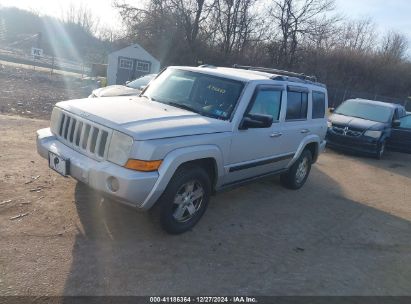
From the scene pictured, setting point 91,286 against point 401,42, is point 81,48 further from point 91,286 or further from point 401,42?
point 91,286

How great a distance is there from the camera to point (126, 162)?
371cm

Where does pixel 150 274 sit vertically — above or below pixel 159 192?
below

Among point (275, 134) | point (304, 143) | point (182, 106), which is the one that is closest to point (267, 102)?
point (275, 134)

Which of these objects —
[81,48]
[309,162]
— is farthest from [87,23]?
[309,162]

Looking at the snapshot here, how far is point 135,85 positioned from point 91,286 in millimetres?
8483

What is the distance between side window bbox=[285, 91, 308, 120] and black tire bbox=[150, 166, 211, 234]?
2.08m

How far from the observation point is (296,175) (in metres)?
6.77

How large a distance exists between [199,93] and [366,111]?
868cm

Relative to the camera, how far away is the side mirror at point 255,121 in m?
4.64

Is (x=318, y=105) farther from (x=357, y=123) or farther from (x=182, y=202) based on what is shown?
(x=357, y=123)

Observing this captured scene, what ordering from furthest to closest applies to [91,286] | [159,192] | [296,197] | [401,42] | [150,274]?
[401,42], [296,197], [159,192], [150,274], [91,286]

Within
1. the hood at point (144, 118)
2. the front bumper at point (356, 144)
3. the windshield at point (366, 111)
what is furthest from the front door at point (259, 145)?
the windshield at point (366, 111)

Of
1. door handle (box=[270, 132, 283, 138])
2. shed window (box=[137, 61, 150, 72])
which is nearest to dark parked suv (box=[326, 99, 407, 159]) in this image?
door handle (box=[270, 132, 283, 138])

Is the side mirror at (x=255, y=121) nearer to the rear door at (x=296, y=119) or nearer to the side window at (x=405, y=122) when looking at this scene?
the rear door at (x=296, y=119)
